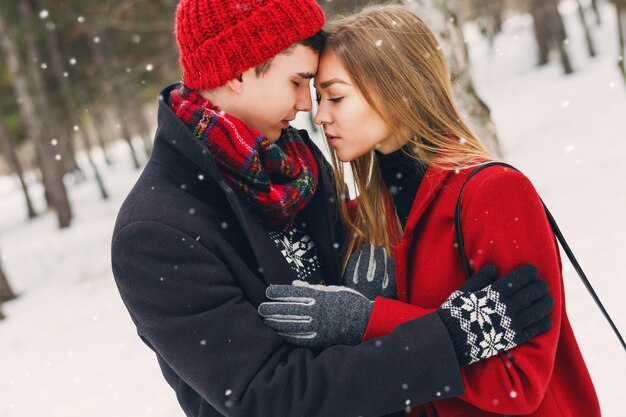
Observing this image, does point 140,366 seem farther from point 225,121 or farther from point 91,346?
point 225,121

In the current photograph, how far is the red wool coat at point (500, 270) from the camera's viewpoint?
5.53 ft

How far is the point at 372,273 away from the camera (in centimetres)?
211

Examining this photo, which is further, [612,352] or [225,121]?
[612,352]

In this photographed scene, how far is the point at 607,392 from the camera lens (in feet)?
12.3

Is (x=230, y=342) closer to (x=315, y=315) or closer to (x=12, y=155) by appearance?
(x=315, y=315)

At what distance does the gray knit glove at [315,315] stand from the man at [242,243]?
3cm

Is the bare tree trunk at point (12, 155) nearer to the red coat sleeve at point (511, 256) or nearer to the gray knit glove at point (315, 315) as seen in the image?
the gray knit glove at point (315, 315)

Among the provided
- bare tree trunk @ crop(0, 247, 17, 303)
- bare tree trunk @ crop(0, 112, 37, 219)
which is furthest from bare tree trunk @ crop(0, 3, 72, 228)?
bare tree trunk @ crop(0, 247, 17, 303)

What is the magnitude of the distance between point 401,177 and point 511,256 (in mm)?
610

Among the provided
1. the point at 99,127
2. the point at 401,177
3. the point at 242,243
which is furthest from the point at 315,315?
the point at 99,127

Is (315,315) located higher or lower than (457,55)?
higher

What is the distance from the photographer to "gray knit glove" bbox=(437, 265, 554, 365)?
1.64 meters

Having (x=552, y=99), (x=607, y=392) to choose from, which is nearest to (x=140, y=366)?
(x=607, y=392)

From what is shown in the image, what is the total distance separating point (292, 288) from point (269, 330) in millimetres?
149
